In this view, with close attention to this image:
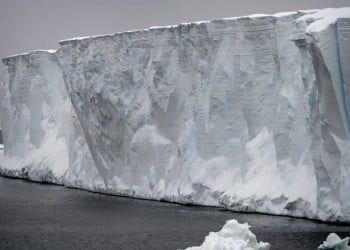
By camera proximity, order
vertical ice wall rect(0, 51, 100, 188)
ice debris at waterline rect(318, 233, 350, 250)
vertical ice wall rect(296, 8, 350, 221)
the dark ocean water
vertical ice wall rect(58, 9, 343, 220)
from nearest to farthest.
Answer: ice debris at waterline rect(318, 233, 350, 250) < the dark ocean water < vertical ice wall rect(296, 8, 350, 221) < vertical ice wall rect(58, 9, 343, 220) < vertical ice wall rect(0, 51, 100, 188)

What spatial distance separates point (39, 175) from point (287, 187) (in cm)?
1103

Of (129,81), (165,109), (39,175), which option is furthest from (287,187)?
(39,175)

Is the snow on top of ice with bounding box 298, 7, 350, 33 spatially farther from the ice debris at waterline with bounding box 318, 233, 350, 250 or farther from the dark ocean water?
the ice debris at waterline with bounding box 318, 233, 350, 250

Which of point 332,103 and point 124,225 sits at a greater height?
point 332,103

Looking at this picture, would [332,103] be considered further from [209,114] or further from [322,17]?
[209,114]

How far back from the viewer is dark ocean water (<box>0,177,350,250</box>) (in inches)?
524

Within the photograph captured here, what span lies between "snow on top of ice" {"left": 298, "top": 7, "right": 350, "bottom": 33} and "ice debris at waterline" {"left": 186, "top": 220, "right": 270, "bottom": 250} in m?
3.69

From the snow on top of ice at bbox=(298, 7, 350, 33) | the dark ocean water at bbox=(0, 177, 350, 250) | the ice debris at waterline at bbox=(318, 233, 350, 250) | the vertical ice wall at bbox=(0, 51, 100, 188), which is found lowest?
the dark ocean water at bbox=(0, 177, 350, 250)

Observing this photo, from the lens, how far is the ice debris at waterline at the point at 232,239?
10969mm

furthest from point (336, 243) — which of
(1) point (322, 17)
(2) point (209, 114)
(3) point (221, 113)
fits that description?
(2) point (209, 114)

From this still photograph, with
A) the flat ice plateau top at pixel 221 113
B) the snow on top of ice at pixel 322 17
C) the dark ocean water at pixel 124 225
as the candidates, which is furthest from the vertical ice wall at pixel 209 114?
the dark ocean water at pixel 124 225

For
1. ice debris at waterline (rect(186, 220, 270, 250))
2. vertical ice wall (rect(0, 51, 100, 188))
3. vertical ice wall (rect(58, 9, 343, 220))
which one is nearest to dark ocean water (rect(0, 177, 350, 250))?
vertical ice wall (rect(58, 9, 343, 220))

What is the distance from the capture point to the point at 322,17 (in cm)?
1435

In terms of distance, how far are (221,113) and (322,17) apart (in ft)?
11.2
